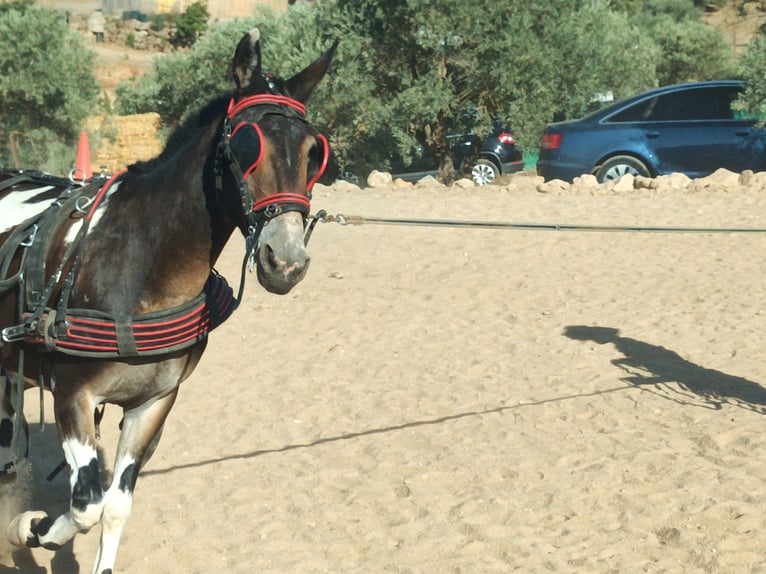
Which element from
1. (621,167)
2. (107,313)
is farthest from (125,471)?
(621,167)

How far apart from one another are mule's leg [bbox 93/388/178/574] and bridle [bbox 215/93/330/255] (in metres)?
1.04

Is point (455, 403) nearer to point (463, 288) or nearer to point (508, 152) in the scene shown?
point (463, 288)

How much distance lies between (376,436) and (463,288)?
162 inches

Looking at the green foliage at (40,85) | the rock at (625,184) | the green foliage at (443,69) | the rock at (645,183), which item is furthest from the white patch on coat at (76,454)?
the green foliage at (40,85)

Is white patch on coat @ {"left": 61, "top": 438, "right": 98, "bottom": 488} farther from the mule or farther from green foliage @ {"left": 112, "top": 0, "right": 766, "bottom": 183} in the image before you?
green foliage @ {"left": 112, "top": 0, "right": 766, "bottom": 183}

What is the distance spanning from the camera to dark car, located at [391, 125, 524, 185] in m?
20.6

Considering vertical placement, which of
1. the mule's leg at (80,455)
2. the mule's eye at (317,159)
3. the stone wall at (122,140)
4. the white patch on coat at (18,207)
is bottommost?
the stone wall at (122,140)

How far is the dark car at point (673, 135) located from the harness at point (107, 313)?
483 inches

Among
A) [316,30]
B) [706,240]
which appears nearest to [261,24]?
[316,30]

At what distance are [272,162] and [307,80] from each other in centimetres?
55

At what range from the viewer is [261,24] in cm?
2584

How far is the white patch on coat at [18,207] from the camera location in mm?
5023

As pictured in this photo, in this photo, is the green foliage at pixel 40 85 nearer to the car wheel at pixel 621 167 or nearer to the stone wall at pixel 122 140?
the stone wall at pixel 122 140

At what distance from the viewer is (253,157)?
159 inches
